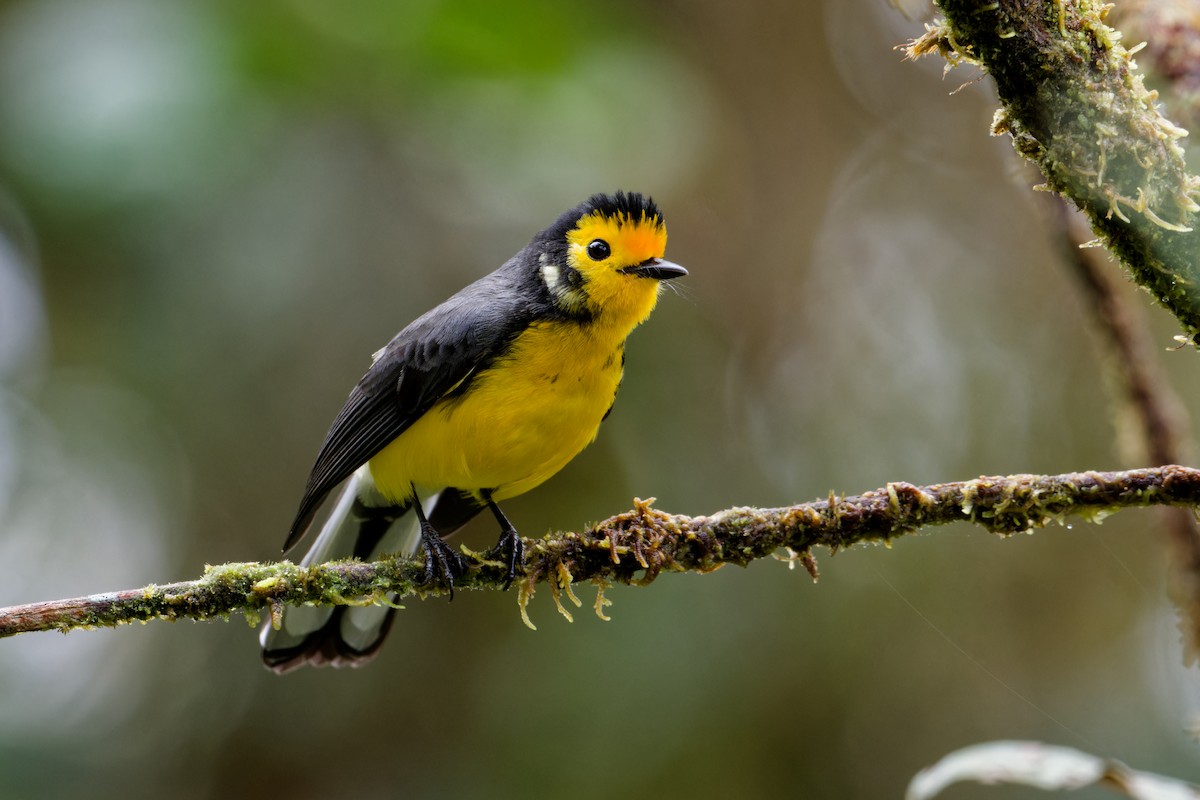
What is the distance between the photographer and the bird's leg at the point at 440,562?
10.3ft

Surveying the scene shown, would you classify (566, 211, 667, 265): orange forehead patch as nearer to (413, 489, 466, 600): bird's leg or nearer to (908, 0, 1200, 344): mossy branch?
(413, 489, 466, 600): bird's leg

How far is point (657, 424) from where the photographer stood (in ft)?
21.7

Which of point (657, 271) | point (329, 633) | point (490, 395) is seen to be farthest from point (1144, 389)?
point (329, 633)

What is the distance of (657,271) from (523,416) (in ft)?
2.59

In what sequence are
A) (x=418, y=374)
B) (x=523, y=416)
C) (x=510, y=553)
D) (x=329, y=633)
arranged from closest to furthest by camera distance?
(x=510, y=553)
(x=523, y=416)
(x=418, y=374)
(x=329, y=633)

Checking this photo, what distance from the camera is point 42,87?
12.3 ft

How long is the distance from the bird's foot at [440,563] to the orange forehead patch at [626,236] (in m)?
1.23

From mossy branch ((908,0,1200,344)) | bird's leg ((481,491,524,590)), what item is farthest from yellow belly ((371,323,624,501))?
mossy branch ((908,0,1200,344))

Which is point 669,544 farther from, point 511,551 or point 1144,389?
point 1144,389

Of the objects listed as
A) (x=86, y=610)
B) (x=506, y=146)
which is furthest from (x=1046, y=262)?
(x=86, y=610)

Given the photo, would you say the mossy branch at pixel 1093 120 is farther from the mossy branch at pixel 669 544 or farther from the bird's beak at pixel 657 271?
the bird's beak at pixel 657 271

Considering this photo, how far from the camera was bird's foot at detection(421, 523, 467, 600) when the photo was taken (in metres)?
3.14

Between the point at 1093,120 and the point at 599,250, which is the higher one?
the point at 599,250

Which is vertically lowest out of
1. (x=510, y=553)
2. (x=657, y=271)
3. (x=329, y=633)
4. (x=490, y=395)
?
(x=510, y=553)
